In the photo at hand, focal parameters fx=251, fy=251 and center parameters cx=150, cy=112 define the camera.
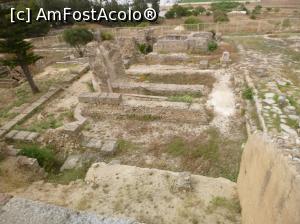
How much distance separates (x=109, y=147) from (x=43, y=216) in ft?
17.7

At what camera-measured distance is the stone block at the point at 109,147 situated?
718 cm

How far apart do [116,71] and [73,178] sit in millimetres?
5887

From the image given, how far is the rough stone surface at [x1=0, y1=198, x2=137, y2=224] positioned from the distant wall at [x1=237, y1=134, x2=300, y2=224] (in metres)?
1.29

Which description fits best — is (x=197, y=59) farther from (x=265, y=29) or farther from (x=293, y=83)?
(x=265, y=29)

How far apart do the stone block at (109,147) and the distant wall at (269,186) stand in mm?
4259

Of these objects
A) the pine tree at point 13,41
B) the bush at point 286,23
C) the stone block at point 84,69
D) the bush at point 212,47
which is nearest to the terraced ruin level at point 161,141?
the stone block at point 84,69

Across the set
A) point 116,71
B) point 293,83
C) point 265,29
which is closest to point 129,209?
point 116,71

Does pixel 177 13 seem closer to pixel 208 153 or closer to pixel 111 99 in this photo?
pixel 111 99

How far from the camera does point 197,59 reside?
13672 millimetres

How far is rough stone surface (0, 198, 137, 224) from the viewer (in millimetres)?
1878

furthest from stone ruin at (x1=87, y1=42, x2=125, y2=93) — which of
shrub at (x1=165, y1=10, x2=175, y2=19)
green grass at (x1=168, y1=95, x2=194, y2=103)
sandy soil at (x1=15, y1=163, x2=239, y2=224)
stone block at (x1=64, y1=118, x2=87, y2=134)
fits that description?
shrub at (x1=165, y1=10, x2=175, y2=19)

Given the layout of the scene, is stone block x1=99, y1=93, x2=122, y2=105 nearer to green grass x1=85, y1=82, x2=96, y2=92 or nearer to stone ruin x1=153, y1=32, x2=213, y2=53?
green grass x1=85, y1=82, x2=96, y2=92

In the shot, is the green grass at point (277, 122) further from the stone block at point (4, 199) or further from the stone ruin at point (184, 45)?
the stone ruin at point (184, 45)

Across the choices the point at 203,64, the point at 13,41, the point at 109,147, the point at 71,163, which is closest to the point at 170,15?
the point at 203,64
